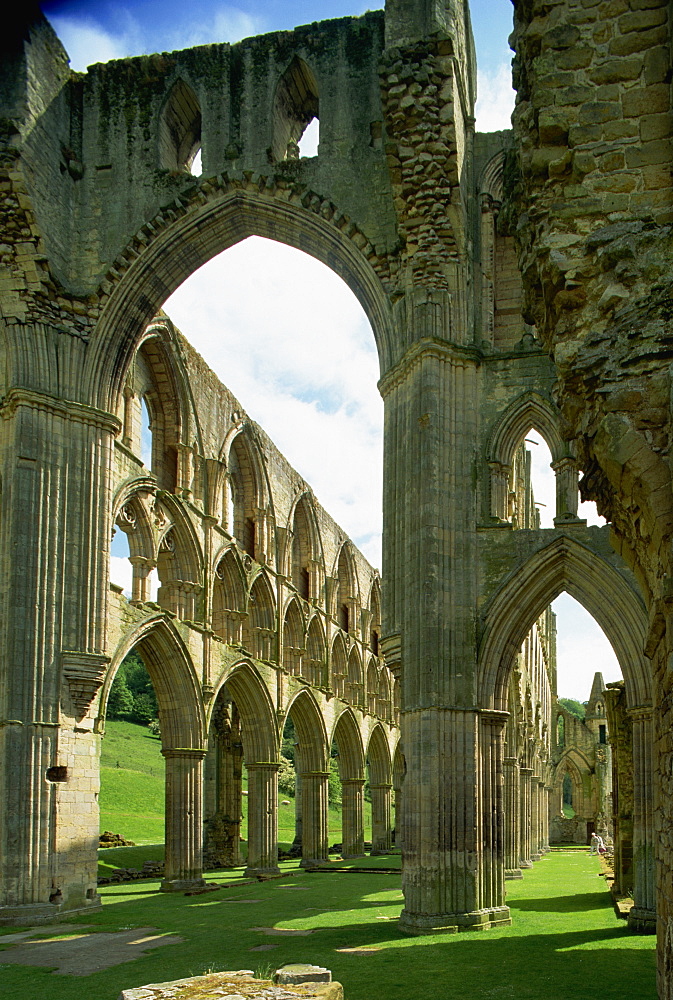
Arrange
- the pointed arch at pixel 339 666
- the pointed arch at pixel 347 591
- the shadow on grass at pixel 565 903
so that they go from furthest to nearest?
the pointed arch at pixel 347 591, the pointed arch at pixel 339 666, the shadow on grass at pixel 565 903

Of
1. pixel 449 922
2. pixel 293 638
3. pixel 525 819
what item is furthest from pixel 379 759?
pixel 449 922

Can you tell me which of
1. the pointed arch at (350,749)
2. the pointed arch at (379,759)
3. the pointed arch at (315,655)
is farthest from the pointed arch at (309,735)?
the pointed arch at (379,759)

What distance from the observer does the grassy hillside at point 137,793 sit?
35.6 m

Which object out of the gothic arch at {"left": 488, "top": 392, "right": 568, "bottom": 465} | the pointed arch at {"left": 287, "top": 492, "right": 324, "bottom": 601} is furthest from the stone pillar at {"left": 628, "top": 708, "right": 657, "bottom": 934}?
the pointed arch at {"left": 287, "top": 492, "right": 324, "bottom": 601}

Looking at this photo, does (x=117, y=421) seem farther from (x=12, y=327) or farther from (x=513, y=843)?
(x=513, y=843)

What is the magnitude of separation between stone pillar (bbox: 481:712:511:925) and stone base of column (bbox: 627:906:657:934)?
5.40 feet

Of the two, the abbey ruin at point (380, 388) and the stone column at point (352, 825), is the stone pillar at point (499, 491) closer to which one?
the abbey ruin at point (380, 388)

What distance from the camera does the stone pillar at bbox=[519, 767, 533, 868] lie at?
24.0 metres

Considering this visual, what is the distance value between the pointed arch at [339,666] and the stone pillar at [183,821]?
10653 mm

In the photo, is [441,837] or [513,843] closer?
[441,837]

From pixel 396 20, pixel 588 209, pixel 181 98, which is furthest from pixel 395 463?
pixel 588 209

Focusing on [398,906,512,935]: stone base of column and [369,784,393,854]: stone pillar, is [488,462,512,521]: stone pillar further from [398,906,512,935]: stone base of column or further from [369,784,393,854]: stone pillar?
[369,784,393,854]: stone pillar

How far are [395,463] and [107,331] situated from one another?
5380mm

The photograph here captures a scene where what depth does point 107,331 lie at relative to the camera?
54.9ft
